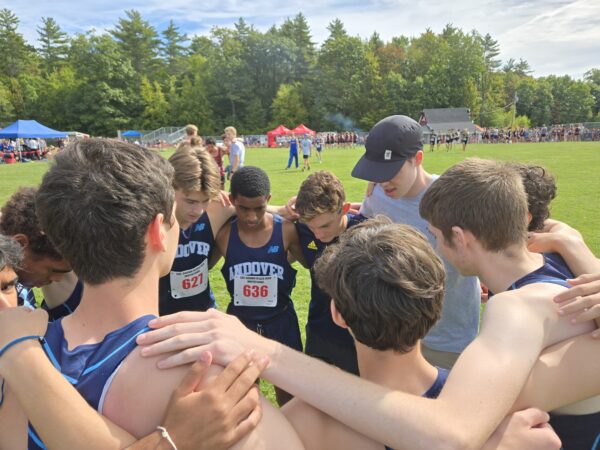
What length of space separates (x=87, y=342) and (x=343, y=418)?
843 millimetres

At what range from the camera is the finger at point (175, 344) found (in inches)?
49.4

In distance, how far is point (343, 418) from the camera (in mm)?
1288

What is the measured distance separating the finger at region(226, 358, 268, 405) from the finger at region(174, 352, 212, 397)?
9 centimetres

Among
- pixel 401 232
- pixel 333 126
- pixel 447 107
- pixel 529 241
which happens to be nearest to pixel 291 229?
pixel 529 241

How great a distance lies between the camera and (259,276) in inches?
131

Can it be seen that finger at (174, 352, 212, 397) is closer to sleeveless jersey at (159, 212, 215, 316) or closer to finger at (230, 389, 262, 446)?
finger at (230, 389, 262, 446)

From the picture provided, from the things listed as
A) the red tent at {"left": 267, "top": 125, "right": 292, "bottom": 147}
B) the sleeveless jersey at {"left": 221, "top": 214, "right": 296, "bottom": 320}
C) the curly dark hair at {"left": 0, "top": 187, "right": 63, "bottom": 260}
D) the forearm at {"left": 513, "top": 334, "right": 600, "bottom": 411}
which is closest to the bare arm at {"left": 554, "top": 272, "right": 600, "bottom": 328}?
the forearm at {"left": 513, "top": 334, "right": 600, "bottom": 411}

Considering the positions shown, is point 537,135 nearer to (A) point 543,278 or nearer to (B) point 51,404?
(A) point 543,278

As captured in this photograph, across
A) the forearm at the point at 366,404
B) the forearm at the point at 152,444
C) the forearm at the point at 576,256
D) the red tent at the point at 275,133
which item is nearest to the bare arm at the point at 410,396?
the forearm at the point at 366,404

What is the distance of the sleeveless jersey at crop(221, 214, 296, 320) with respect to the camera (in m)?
3.33

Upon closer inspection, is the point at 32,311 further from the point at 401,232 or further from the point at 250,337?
the point at 401,232

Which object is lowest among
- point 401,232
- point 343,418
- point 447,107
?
point 343,418

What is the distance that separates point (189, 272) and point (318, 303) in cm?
104

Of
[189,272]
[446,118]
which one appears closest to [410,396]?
[189,272]
